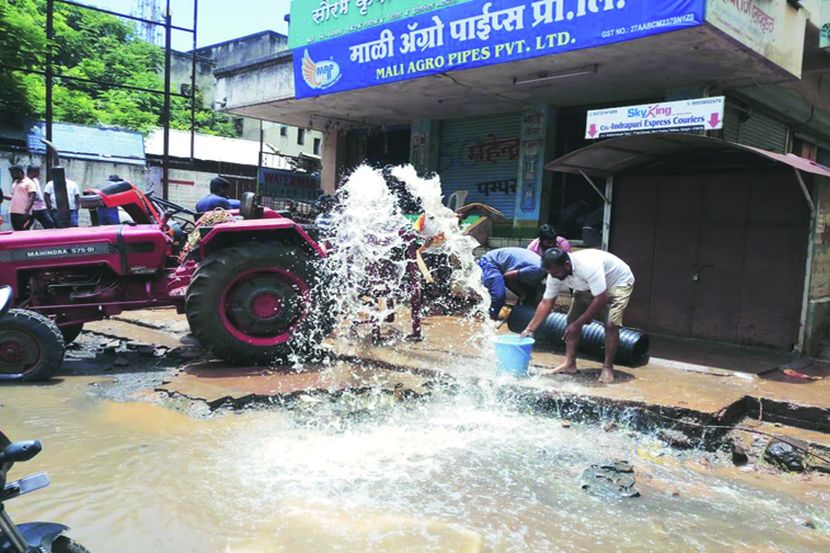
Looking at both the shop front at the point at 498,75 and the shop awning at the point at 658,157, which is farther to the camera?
the shop front at the point at 498,75

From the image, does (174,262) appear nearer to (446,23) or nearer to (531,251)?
(531,251)

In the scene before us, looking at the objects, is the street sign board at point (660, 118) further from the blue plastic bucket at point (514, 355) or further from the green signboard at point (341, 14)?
the blue plastic bucket at point (514, 355)

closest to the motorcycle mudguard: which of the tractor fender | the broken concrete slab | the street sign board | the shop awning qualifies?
the broken concrete slab

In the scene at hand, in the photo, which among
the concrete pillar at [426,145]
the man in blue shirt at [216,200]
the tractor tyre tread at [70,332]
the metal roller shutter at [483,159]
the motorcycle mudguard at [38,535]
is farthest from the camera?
the concrete pillar at [426,145]

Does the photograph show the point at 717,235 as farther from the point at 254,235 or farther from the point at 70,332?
the point at 70,332

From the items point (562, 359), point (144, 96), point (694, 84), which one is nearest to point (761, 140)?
point (694, 84)

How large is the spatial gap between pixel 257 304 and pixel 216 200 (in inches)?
74.6

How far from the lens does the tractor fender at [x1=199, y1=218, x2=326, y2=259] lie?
5.89 meters

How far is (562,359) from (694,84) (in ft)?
16.4

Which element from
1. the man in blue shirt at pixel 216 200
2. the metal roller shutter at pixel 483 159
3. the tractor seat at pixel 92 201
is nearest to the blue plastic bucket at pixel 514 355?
the man in blue shirt at pixel 216 200

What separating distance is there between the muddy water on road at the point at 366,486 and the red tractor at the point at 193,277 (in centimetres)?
113

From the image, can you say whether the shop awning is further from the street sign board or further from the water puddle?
the water puddle

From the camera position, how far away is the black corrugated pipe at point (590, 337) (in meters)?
6.30

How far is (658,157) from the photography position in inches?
313
